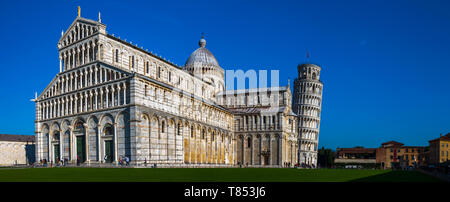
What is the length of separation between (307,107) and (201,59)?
29317 mm

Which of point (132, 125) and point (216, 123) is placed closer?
point (132, 125)

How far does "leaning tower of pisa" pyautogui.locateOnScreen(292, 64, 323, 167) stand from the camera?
85750 millimetres

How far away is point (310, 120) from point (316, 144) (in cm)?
663

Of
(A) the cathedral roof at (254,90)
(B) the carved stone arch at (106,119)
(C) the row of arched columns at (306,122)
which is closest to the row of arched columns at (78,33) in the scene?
(B) the carved stone arch at (106,119)

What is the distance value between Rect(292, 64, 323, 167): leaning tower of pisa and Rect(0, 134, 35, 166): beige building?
181 feet

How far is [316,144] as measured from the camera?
89.1 metres

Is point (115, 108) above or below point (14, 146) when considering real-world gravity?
above

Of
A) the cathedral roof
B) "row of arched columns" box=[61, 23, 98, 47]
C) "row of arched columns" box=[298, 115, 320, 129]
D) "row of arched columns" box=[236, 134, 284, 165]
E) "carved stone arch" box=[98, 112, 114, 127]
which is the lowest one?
"row of arched columns" box=[236, 134, 284, 165]

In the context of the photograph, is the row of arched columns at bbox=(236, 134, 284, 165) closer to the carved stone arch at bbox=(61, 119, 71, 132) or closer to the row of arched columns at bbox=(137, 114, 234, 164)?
the row of arched columns at bbox=(137, 114, 234, 164)

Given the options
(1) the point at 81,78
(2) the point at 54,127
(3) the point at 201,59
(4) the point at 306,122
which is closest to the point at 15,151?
(2) the point at 54,127

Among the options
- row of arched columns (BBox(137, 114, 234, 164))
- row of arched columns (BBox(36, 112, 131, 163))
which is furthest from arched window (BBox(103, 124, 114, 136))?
row of arched columns (BBox(137, 114, 234, 164))
